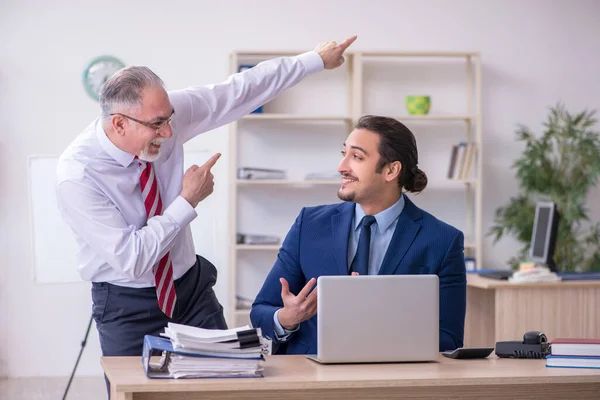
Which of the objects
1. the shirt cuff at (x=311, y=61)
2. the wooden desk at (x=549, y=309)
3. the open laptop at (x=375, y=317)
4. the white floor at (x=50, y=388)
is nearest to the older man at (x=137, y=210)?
the shirt cuff at (x=311, y=61)

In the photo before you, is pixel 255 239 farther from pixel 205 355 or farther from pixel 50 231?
pixel 205 355

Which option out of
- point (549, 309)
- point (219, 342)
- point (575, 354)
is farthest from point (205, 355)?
point (549, 309)

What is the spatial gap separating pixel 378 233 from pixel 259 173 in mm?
3013

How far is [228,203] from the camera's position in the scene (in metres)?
5.57

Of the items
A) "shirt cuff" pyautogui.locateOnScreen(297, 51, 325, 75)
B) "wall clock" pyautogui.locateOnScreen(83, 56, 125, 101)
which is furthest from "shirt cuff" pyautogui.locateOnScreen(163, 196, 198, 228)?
"wall clock" pyautogui.locateOnScreen(83, 56, 125, 101)

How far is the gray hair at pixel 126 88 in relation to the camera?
2.46 m

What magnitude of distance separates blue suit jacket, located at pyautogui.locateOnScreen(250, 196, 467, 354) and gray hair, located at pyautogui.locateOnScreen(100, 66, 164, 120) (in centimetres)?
64

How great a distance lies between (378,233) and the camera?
2.53 m

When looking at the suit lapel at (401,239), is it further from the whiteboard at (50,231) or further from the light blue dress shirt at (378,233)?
the whiteboard at (50,231)

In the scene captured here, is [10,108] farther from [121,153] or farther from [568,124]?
[568,124]

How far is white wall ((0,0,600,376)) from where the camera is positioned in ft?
18.5

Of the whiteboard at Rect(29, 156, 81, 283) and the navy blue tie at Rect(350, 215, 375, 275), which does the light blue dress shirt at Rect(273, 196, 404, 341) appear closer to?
the navy blue tie at Rect(350, 215, 375, 275)

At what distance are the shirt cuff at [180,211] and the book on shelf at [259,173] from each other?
2.95m

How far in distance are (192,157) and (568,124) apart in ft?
8.50
